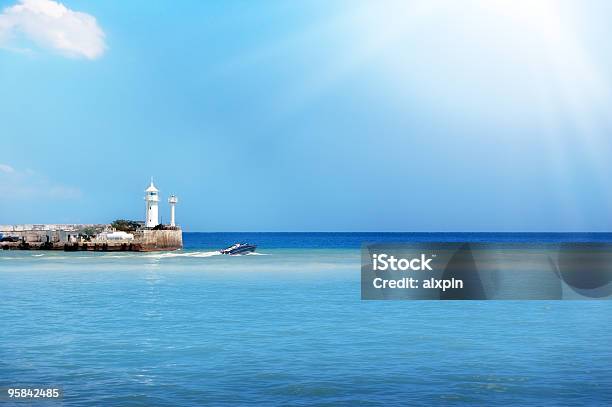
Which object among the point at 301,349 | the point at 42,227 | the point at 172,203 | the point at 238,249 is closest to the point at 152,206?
the point at 172,203

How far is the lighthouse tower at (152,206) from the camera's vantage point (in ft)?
331

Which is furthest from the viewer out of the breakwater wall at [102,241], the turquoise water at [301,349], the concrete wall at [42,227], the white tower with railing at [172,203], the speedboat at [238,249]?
the concrete wall at [42,227]

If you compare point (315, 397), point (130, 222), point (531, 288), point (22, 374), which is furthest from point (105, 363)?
point (130, 222)

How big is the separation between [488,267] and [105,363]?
5124cm

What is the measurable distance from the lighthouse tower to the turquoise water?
6726 centimetres

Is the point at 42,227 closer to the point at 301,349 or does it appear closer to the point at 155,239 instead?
the point at 155,239

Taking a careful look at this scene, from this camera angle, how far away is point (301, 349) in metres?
18.9

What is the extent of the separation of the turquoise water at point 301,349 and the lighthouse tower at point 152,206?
221ft

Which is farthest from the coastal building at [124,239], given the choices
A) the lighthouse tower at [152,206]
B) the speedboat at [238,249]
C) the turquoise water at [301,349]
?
the turquoise water at [301,349]

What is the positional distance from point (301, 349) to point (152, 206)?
8604 cm

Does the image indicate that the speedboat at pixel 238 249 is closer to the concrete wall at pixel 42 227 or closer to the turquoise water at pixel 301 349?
the concrete wall at pixel 42 227

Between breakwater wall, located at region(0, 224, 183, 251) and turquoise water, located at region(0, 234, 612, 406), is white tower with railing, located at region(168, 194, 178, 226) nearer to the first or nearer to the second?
breakwater wall, located at region(0, 224, 183, 251)

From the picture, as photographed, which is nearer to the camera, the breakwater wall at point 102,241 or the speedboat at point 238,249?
the speedboat at point 238,249

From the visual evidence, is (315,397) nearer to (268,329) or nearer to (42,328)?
(268,329)
